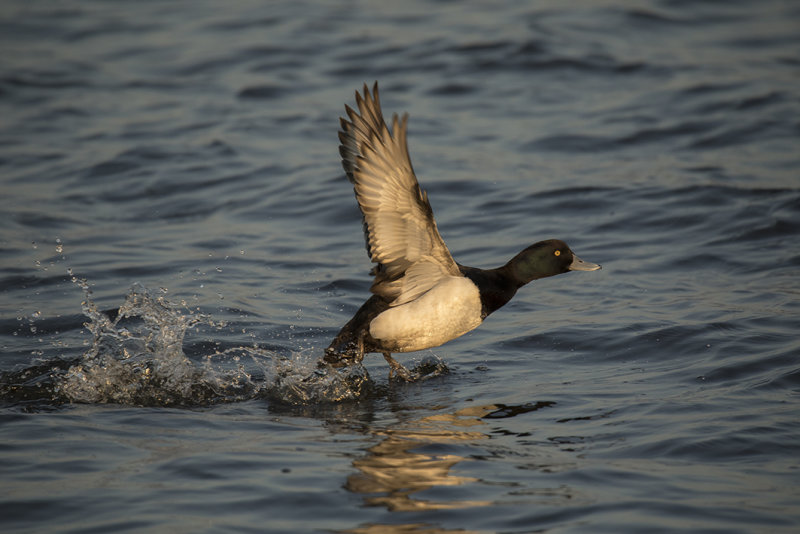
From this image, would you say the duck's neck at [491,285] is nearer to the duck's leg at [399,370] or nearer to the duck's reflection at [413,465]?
the duck's leg at [399,370]

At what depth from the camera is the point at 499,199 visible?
10406 millimetres

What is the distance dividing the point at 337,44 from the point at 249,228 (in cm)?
688

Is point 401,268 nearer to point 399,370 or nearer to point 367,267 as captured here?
point 399,370

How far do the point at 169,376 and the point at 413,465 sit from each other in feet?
6.44

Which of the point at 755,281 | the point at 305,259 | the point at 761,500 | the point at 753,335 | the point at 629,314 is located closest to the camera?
the point at 761,500

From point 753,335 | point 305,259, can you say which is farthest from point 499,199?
point 753,335

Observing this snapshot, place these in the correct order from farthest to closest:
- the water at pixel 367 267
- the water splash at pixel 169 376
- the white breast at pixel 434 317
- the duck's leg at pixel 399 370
A: the duck's leg at pixel 399 370 → the white breast at pixel 434 317 → the water splash at pixel 169 376 → the water at pixel 367 267

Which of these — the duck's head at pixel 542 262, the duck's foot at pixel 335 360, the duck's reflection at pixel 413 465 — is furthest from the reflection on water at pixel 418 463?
the duck's head at pixel 542 262

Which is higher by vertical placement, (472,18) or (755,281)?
(472,18)

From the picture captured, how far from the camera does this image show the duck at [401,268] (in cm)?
541

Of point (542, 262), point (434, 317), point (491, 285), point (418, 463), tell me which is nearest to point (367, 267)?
point (542, 262)

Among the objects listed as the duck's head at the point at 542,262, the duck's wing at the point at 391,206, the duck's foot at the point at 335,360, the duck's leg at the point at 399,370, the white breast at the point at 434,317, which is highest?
the duck's wing at the point at 391,206

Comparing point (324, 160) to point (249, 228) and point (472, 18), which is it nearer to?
point (249, 228)

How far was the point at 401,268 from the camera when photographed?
593 centimetres
